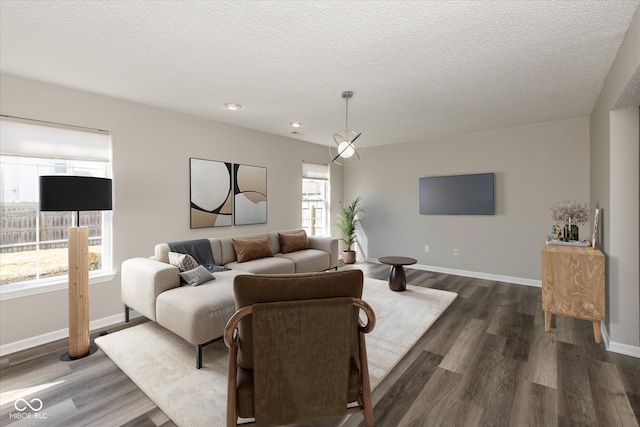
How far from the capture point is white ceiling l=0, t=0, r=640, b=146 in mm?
1831

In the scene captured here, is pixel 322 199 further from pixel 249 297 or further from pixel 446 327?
pixel 249 297

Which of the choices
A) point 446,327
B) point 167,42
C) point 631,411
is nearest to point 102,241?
point 167,42

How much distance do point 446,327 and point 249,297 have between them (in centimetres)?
247

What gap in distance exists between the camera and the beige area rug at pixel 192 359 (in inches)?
75.7

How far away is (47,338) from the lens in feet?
9.53

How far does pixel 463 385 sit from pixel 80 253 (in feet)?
10.8

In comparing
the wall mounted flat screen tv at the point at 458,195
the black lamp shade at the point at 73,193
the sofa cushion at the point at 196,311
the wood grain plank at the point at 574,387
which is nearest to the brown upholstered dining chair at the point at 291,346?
the sofa cushion at the point at 196,311

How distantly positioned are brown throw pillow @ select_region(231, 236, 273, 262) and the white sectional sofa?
1cm

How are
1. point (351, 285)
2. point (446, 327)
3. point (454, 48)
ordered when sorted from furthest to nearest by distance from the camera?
point (446, 327), point (454, 48), point (351, 285)

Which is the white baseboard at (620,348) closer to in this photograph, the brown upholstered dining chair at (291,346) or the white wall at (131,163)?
the brown upholstered dining chair at (291,346)

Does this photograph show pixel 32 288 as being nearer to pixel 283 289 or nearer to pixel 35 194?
pixel 35 194

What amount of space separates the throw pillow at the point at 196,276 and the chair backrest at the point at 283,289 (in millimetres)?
1544

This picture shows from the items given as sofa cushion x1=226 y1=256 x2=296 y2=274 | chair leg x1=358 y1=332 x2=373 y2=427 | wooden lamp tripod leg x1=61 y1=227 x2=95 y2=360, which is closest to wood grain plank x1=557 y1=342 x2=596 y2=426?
chair leg x1=358 y1=332 x2=373 y2=427

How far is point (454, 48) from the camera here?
7.48ft
